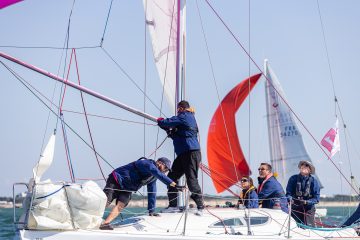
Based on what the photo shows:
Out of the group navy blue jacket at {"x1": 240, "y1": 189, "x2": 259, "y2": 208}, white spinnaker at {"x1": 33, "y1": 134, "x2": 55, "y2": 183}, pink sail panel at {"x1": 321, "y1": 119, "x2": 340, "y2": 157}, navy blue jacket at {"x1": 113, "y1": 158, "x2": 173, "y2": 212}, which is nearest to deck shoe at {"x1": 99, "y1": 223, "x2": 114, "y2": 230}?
navy blue jacket at {"x1": 113, "y1": 158, "x2": 173, "y2": 212}

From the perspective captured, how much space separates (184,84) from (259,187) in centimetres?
224

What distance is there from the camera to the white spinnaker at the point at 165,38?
501 inches

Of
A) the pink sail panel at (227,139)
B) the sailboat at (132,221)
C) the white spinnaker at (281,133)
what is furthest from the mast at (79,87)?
the white spinnaker at (281,133)

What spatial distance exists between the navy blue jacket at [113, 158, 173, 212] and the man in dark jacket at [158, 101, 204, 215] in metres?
0.58

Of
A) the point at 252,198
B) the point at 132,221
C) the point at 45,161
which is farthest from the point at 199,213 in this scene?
the point at 45,161

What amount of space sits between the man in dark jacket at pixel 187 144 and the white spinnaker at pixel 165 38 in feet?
5.60

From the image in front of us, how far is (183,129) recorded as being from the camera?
1091cm

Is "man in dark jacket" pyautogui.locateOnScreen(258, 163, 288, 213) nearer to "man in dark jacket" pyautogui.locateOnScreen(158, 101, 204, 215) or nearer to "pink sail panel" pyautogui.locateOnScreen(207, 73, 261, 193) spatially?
"man in dark jacket" pyautogui.locateOnScreen(158, 101, 204, 215)

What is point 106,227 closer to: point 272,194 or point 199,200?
point 199,200

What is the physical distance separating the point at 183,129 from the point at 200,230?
5.49 ft

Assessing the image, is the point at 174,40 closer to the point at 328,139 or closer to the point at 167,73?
the point at 167,73

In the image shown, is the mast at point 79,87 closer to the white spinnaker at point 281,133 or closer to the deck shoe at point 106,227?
the deck shoe at point 106,227

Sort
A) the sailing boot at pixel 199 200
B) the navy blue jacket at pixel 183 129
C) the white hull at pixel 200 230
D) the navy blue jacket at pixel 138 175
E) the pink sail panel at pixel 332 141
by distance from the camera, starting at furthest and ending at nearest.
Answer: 1. the pink sail panel at pixel 332 141
2. the navy blue jacket at pixel 183 129
3. the sailing boot at pixel 199 200
4. the navy blue jacket at pixel 138 175
5. the white hull at pixel 200 230

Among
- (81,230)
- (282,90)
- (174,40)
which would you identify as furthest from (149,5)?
(282,90)
